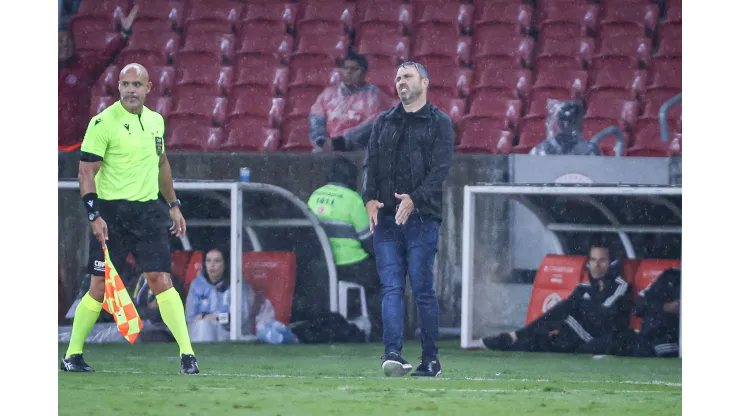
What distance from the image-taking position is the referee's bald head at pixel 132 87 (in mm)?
5148

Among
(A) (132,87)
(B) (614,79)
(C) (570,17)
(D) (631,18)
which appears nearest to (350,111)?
(C) (570,17)

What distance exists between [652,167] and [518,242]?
78 cm

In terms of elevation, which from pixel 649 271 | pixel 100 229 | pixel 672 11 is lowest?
pixel 649 271

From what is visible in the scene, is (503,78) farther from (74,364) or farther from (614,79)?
(74,364)

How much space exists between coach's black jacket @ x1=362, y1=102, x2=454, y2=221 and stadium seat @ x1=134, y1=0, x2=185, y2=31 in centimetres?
242

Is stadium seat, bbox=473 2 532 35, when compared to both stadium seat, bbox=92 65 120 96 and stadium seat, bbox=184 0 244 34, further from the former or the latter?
stadium seat, bbox=92 65 120 96

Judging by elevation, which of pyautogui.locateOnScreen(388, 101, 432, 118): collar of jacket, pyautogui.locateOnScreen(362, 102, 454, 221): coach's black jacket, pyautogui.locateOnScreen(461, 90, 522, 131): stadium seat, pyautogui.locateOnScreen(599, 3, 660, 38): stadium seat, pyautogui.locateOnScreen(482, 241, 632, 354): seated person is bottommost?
pyautogui.locateOnScreen(482, 241, 632, 354): seated person

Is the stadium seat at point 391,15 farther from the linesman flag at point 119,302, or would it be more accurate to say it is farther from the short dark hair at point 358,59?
the linesman flag at point 119,302

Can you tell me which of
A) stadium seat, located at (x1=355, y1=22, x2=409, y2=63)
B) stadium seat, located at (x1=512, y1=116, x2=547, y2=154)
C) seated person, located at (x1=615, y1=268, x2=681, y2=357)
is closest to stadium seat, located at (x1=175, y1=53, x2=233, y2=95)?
stadium seat, located at (x1=355, y1=22, x2=409, y2=63)

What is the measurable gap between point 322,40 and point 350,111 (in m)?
0.70

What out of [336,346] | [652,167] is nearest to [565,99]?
[652,167]

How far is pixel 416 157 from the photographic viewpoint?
4.97 metres

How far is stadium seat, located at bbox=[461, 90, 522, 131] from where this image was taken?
7.07m

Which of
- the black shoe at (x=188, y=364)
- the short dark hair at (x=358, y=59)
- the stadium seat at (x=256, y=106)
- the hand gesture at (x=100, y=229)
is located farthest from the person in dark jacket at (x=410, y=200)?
the stadium seat at (x=256, y=106)
